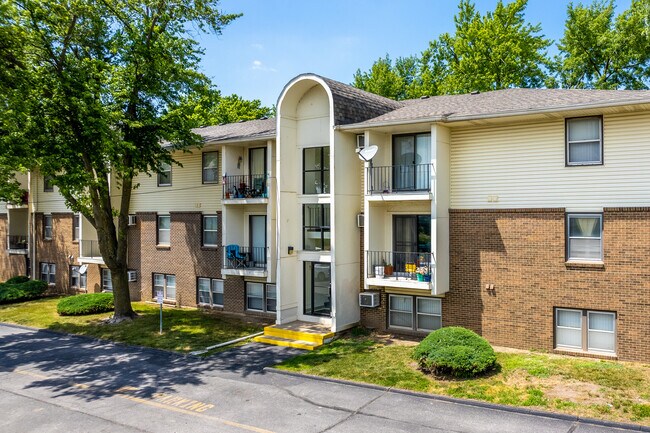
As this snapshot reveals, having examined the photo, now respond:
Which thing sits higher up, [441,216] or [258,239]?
[441,216]

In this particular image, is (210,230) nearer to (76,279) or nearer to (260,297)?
(260,297)

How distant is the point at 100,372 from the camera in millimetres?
15484

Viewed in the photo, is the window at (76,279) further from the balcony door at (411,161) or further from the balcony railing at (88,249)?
the balcony door at (411,161)

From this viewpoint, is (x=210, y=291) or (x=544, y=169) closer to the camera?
(x=544, y=169)

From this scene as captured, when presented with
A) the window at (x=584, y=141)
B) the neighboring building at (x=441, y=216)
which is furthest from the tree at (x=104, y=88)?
the window at (x=584, y=141)

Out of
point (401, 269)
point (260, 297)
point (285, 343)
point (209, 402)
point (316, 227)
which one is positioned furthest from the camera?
point (260, 297)

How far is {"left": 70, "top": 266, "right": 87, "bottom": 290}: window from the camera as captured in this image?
2998 cm

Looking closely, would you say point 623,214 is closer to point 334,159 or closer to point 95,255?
point 334,159

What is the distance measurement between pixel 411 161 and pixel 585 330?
771 cm

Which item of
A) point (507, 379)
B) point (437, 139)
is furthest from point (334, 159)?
point (507, 379)

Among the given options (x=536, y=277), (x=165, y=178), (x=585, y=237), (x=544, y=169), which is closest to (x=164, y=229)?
(x=165, y=178)

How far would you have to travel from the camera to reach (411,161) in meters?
18.2

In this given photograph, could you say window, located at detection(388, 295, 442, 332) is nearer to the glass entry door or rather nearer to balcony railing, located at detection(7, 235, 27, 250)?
A: the glass entry door

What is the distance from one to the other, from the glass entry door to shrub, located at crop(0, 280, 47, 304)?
722 inches
